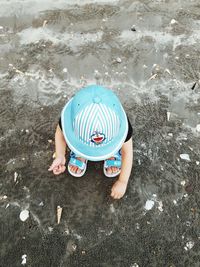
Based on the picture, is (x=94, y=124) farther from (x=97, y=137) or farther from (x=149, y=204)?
(x=149, y=204)

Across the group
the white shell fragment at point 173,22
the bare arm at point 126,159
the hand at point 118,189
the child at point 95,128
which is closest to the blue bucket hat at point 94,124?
the child at point 95,128

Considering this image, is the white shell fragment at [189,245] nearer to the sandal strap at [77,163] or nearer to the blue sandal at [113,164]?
the blue sandal at [113,164]

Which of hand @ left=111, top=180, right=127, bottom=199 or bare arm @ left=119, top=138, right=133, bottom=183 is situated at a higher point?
bare arm @ left=119, top=138, right=133, bottom=183

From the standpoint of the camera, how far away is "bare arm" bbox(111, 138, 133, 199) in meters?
1.93

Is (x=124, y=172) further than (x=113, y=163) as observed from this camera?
No

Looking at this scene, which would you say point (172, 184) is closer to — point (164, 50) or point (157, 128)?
point (157, 128)

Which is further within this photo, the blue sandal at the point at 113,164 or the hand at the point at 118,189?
the blue sandal at the point at 113,164

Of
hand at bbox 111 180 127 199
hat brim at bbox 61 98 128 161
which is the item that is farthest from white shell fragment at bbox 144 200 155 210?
hat brim at bbox 61 98 128 161

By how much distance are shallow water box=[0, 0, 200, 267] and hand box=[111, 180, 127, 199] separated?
48 mm

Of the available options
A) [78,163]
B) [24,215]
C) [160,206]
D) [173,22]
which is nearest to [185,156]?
[160,206]

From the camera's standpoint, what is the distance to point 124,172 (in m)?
1.98

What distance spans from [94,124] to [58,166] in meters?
0.54

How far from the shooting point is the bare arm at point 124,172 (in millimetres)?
1933

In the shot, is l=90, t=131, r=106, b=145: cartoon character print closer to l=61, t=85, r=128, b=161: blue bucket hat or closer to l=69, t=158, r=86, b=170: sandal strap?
l=61, t=85, r=128, b=161: blue bucket hat
